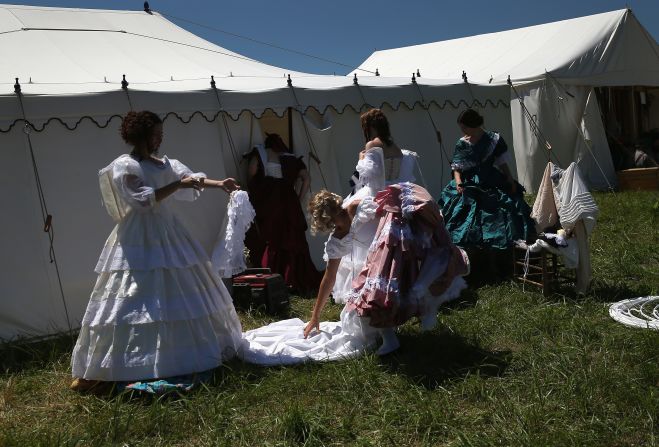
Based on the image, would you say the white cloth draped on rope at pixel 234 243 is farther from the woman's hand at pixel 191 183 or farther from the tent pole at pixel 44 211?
the woman's hand at pixel 191 183

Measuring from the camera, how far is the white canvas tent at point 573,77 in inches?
387

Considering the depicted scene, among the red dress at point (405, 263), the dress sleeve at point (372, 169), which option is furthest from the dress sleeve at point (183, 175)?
the dress sleeve at point (372, 169)

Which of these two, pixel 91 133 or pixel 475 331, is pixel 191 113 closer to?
pixel 91 133

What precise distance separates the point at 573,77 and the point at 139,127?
7366 mm

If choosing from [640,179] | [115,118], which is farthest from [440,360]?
[640,179]

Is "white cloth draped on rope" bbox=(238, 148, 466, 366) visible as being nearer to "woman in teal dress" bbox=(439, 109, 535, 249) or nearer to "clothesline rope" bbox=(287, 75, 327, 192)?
"woman in teal dress" bbox=(439, 109, 535, 249)

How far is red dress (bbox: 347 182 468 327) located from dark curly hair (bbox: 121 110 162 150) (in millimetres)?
1319

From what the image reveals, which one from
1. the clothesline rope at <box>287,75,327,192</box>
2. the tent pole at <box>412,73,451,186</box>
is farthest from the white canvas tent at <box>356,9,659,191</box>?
the clothesline rope at <box>287,75,327,192</box>

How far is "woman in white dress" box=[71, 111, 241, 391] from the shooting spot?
3.80 m

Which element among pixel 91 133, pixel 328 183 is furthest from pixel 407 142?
pixel 91 133

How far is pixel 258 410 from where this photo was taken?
3.61m

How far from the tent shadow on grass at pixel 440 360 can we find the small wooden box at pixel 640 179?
21.6ft

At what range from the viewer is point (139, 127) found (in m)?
3.92

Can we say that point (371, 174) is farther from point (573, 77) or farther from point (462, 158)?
point (573, 77)
